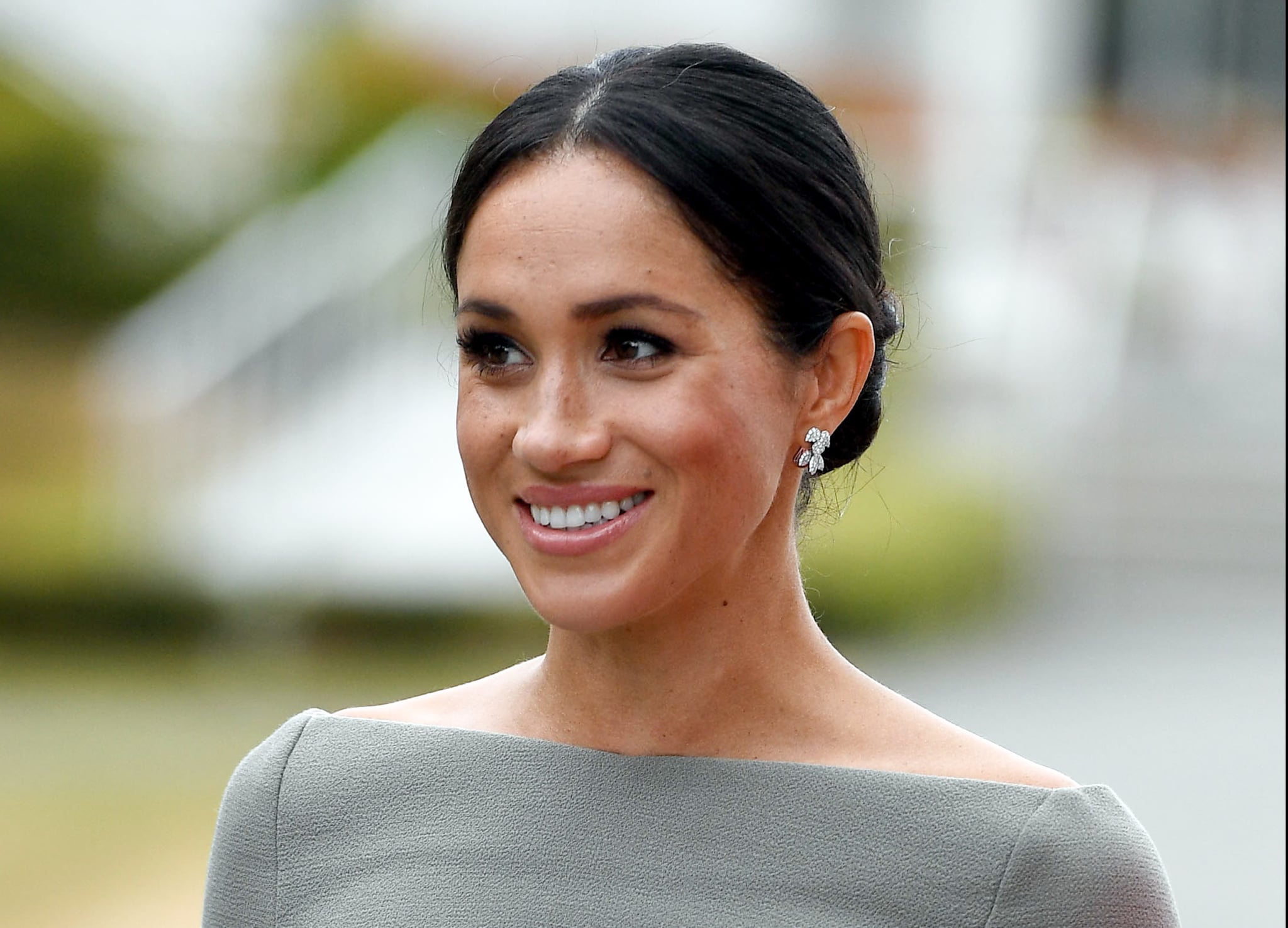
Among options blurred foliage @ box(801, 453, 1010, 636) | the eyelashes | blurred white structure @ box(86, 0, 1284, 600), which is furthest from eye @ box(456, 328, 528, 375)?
blurred white structure @ box(86, 0, 1284, 600)

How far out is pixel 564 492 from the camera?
7.48 feet

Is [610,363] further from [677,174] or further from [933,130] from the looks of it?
[933,130]

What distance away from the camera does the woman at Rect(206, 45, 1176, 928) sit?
2254mm

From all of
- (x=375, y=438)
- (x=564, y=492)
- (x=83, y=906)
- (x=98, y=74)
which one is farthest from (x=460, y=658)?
(x=564, y=492)

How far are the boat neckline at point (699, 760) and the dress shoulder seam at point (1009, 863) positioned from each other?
0.13 feet

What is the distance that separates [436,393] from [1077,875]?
10120 millimetres

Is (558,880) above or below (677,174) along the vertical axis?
below

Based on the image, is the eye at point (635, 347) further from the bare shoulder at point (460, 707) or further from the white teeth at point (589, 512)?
the bare shoulder at point (460, 707)

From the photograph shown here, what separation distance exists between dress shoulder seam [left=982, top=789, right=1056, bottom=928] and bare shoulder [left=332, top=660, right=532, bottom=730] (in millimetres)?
733

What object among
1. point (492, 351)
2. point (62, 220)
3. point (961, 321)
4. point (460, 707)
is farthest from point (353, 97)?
point (492, 351)

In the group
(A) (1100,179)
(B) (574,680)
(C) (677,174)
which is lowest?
(B) (574,680)

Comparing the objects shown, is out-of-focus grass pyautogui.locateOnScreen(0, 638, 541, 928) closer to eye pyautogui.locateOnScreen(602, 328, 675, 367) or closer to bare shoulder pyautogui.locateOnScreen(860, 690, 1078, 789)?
bare shoulder pyautogui.locateOnScreen(860, 690, 1078, 789)

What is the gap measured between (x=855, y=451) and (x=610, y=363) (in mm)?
→ 504

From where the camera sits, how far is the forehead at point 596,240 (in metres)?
2.24
